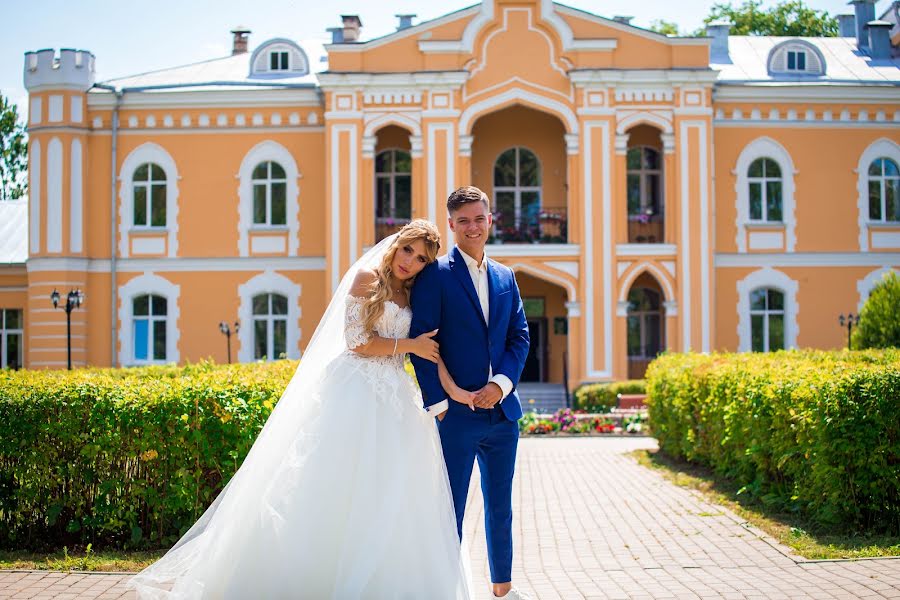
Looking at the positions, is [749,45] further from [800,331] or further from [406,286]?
[406,286]

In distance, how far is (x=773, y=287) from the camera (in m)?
25.3

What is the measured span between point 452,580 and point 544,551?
7.99 feet

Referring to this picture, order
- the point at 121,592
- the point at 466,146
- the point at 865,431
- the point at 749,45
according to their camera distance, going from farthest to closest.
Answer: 1. the point at 749,45
2. the point at 466,146
3. the point at 865,431
4. the point at 121,592

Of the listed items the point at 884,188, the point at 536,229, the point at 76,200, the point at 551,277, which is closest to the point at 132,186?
the point at 76,200

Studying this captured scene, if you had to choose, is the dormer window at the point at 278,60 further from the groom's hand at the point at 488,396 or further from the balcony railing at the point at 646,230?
the groom's hand at the point at 488,396

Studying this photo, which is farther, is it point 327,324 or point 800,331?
point 800,331

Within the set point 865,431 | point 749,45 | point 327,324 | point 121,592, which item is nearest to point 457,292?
point 327,324

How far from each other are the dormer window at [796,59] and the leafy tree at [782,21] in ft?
55.1

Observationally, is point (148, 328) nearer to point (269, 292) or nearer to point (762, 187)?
point (269, 292)

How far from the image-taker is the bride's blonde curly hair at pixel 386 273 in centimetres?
545

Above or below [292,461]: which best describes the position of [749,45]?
above

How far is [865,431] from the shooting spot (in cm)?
731

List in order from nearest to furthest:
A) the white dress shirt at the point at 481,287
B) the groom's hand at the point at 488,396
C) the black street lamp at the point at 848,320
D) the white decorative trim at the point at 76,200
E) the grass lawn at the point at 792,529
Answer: the groom's hand at the point at 488,396 → the white dress shirt at the point at 481,287 → the grass lawn at the point at 792,529 → the black street lamp at the point at 848,320 → the white decorative trim at the point at 76,200

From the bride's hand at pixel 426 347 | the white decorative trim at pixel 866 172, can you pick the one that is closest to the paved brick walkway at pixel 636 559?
the bride's hand at pixel 426 347
